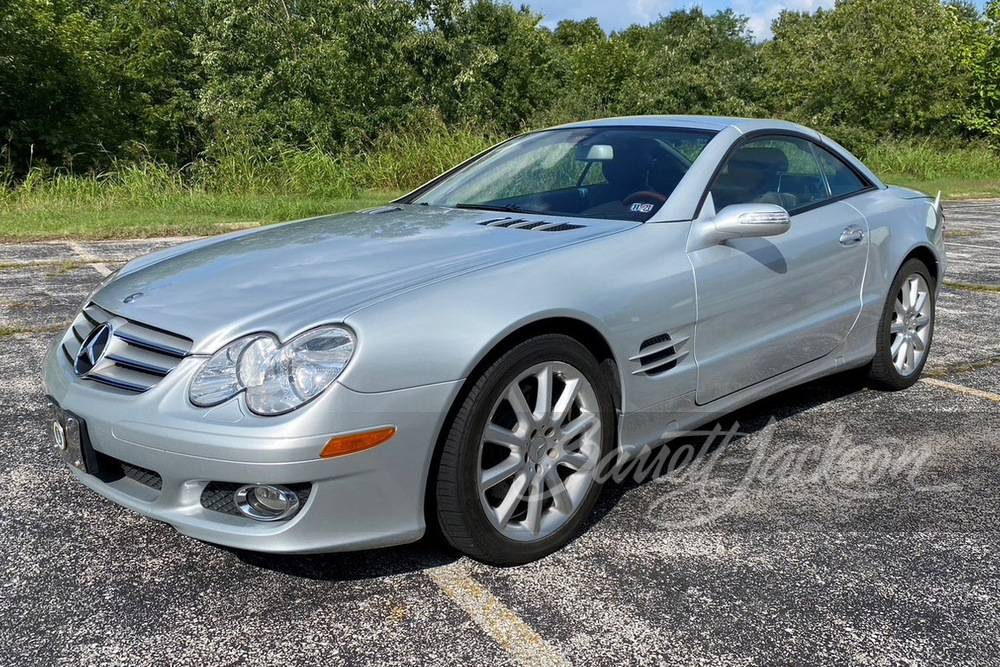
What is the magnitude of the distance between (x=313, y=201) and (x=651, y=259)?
11.5 metres

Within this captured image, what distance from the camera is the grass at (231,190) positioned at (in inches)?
456

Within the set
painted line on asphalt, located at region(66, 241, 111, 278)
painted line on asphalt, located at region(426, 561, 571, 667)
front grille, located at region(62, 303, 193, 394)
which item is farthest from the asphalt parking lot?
painted line on asphalt, located at region(66, 241, 111, 278)

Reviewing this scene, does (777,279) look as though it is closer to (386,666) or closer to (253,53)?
(386,666)

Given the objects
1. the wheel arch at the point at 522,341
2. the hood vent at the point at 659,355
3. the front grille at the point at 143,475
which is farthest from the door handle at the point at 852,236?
Result: the front grille at the point at 143,475

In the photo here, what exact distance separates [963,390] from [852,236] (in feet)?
4.19

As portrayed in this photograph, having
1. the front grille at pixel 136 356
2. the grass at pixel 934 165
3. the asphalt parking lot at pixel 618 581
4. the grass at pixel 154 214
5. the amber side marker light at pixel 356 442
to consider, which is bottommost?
the grass at pixel 934 165

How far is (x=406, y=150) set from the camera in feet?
54.7

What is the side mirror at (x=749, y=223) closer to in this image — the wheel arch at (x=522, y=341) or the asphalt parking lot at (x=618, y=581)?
the wheel arch at (x=522, y=341)

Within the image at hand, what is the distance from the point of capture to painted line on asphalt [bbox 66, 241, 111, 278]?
837 cm

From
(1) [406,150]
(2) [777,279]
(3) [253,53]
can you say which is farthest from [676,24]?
(2) [777,279]

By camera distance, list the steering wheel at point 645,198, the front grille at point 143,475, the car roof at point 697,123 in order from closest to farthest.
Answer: the front grille at point 143,475, the steering wheel at point 645,198, the car roof at point 697,123

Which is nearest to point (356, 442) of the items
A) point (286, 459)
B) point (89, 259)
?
point (286, 459)

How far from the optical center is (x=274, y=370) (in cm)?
256

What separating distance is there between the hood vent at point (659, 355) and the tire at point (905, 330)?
1.74 m
